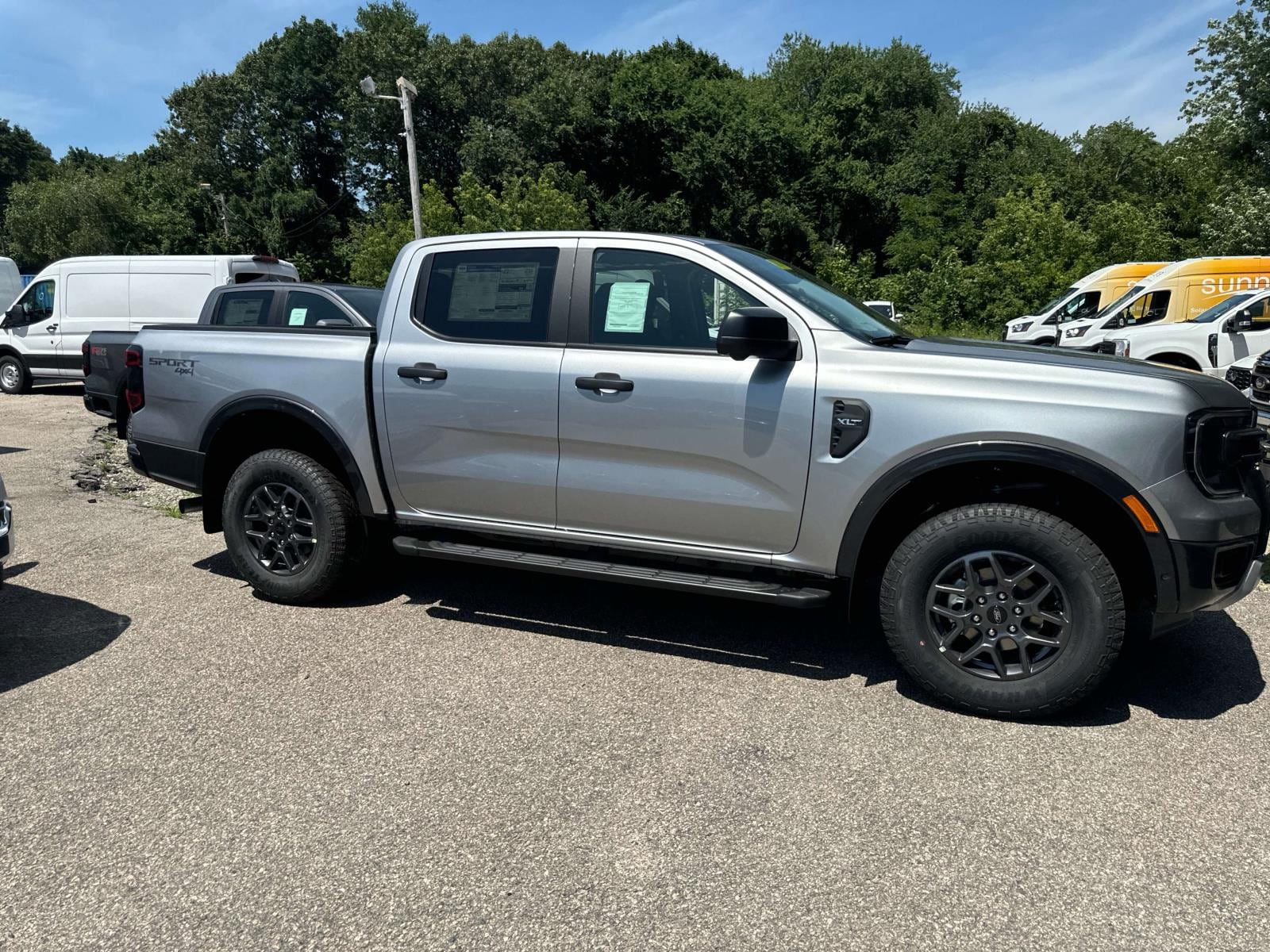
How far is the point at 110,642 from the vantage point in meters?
4.37

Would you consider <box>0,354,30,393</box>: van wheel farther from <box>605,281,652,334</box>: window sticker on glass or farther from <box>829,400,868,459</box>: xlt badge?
<box>829,400,868,459</box>: xlt badge

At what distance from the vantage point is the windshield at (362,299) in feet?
29.5

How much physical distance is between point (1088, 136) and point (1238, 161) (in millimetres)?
33448

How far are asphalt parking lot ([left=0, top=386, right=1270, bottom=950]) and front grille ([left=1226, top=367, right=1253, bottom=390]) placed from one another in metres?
3.23

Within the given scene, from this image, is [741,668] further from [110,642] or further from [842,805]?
[110,642]

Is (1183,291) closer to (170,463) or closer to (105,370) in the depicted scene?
(170,463)

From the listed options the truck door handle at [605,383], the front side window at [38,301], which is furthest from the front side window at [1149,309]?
the front side window at [38,301]

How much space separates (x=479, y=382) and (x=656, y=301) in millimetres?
891

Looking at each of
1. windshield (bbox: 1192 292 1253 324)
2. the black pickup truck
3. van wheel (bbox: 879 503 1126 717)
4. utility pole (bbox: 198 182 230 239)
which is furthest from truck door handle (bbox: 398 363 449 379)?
utility pole (bbox: 198 182 230 239)

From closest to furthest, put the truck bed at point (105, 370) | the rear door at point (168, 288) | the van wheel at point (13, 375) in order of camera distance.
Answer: the truck bed at point (105, 370)
the rear door at point (168, 288)
the van wheel at point (13, 375)

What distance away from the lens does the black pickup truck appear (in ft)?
29.5

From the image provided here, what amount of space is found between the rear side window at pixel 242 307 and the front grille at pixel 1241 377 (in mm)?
8819

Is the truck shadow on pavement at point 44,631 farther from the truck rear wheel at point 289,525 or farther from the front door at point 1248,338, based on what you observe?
the front door at point 1248,338

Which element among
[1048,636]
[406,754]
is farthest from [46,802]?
[1048,636]
